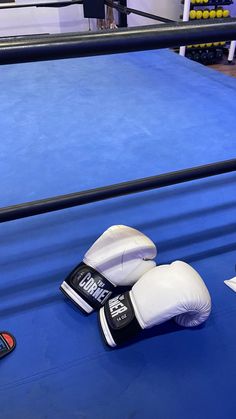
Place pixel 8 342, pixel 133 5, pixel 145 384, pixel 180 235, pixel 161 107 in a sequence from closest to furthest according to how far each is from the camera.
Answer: pixel 145 384, pixel 8 342, pixel 180 235, pixel 161 107, pixel 133 5

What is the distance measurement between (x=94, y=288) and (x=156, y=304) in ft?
0.83

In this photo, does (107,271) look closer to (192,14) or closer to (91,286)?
(91,286)

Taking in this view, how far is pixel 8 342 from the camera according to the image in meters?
1.11

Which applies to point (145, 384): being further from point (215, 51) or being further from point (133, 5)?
point (133, 5)

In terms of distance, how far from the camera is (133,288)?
1127 mm

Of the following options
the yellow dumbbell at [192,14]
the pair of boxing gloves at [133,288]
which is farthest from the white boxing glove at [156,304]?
the yellow dumbbell at [192,14]

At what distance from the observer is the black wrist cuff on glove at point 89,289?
3.89 feet

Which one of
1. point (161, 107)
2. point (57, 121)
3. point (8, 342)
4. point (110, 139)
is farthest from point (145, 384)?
point (161, 107)

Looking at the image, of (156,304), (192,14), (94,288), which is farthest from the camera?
(192,14)

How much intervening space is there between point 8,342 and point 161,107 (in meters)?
2.18

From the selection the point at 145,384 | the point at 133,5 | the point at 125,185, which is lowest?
the point at 145,384

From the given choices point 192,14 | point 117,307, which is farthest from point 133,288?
point 192,14

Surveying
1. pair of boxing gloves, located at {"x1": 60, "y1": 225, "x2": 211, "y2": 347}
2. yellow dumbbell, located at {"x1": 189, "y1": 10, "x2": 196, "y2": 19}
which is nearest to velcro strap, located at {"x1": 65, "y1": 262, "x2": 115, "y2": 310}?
pair of boxing gloves, located at {"x1": 60, "y1": 225, "x2": 211, "y2": 347}

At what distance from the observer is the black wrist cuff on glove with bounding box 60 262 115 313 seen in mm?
1186
